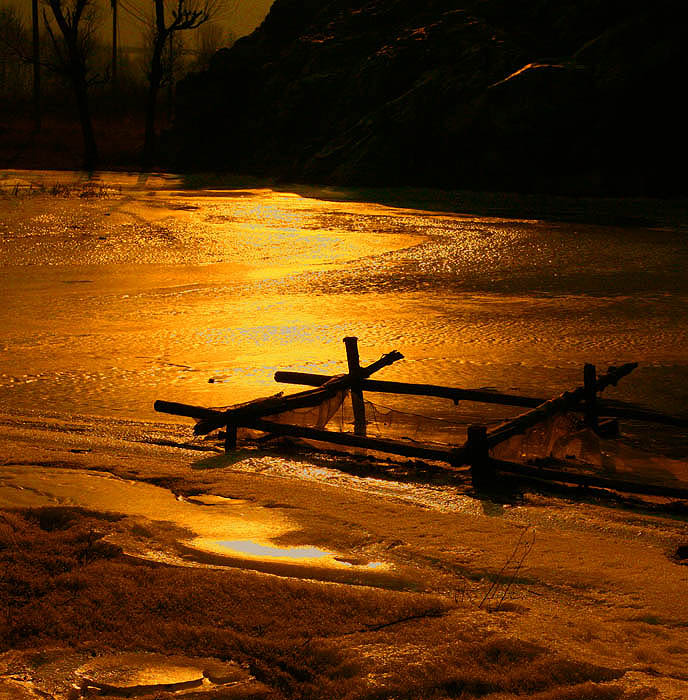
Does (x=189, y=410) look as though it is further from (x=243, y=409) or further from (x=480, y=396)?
(x=480, y=396)

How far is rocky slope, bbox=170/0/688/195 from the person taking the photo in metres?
24.9

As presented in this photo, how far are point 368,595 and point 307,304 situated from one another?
655 centimetres

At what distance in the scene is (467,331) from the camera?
861 cm

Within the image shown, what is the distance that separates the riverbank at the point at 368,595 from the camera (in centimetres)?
289

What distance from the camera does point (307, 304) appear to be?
32.2 feet

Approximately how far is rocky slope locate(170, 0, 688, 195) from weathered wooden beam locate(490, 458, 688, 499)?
20532mm

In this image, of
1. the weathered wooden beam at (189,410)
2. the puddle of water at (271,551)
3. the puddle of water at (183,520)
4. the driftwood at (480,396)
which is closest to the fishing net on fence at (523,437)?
the driftwood at (480,396)

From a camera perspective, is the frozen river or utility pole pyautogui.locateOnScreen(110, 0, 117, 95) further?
utility pole pyautogui.locateOnScreen(110, 0, 117, 95)

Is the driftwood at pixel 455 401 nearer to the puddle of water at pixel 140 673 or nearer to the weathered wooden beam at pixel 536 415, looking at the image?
the weathered wooden beam at pixel 536 415

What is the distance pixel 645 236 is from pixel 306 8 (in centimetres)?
2567

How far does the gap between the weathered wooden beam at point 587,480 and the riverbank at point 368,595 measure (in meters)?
0.11

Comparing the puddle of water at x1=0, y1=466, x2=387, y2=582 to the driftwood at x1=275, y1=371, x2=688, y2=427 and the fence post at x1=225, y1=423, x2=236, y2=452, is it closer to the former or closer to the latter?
the fence post at x1=225, y1=423, x2=236, y2=452

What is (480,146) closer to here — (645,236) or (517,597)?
(645,236)

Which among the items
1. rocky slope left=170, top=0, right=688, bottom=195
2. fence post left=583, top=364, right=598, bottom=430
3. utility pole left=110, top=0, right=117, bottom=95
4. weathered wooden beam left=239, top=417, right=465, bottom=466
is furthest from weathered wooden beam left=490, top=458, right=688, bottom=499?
utility pole left=110, top=0, right=117, bottom=95
